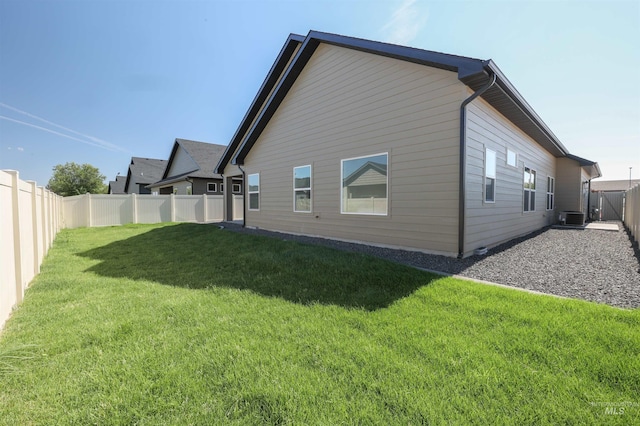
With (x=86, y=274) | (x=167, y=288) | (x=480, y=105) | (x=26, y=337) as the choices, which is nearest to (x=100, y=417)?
(x=26, y=337)

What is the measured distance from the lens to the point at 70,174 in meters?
40.1

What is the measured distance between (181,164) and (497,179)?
2242 cm

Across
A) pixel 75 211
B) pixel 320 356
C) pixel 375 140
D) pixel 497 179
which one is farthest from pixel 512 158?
pixel 75 211

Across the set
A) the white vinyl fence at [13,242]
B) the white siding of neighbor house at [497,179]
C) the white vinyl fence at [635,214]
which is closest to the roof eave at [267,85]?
the white siding of neighbor house at [497,179]

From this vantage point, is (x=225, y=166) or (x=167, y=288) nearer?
(x=167, y=288)

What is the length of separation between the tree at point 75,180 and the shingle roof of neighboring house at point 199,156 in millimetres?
26330

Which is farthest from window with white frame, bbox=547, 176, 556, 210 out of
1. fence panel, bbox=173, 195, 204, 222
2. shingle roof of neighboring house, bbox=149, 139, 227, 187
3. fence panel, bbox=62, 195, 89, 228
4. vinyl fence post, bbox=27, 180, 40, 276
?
fence panel, bbox=62, 195, 89, 228

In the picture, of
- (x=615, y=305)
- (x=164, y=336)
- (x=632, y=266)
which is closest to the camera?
(x=164, y=336)

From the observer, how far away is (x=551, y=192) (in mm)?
12445

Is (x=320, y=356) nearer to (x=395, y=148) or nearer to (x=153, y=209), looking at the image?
(x=395, y=148)

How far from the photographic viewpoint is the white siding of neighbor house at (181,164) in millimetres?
20431

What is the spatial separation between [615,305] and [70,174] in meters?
56.1

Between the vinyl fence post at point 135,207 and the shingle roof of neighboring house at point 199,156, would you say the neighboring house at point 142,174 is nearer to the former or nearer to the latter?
the shingle roof of neighboring house at point 199,156

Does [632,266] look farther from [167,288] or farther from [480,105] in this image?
[167,288]
